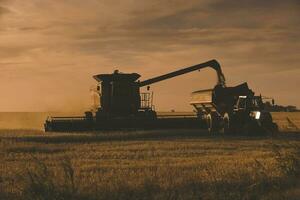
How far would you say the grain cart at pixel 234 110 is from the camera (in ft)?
97.0

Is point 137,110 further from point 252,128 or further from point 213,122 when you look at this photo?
point 252,128

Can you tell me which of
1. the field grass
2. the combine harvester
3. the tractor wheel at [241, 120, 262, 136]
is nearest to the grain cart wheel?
the combine harvester

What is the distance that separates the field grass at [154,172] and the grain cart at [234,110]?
602cm

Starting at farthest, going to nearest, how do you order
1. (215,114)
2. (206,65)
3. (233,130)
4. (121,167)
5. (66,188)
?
1. (206,65)
2. (215,114)
3. (233,130)
4. (121,167)
5. (66,188)

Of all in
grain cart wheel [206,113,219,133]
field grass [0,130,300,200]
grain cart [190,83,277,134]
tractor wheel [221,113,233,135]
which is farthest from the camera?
grain cart wheel [206,113,219,133]

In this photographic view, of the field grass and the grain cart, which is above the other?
the grain cart

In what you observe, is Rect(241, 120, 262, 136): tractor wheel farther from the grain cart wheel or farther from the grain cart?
the grain cart wheel

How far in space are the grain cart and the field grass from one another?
237 inches

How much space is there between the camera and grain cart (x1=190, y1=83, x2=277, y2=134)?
29.6 meters

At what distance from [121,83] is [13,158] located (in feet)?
56.1

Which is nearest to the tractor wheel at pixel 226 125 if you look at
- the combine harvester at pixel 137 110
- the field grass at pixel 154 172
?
the combine harvester at pixel 137 110

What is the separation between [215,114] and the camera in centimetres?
3309

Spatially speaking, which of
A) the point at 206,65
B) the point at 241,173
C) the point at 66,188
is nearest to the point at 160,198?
the point at 66,188

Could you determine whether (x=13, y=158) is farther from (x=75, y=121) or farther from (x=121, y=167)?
(x=75, y=121)
